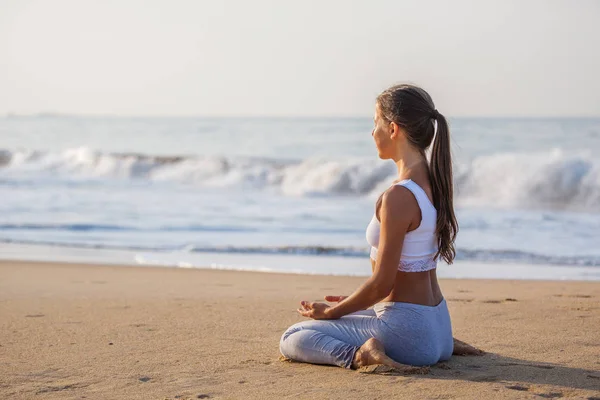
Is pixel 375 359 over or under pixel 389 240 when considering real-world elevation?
under

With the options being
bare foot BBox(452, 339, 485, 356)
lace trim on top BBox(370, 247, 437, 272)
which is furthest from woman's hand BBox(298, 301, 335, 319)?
bare foot BBox(452, 339, 485, 356)

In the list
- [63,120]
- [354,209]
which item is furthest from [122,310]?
[63,120]

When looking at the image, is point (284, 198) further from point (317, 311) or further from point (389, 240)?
point (389, 240)

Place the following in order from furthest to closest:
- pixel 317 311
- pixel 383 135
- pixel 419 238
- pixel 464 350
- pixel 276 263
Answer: pixel 276 263 < pixel 464 350 < pixel 317 311 < pixel 383 135 < pixel 419 238

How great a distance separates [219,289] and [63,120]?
2112 inches

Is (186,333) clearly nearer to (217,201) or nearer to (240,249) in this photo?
(240,249)

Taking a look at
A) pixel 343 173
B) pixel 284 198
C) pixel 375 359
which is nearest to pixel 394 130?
pixel 375 359

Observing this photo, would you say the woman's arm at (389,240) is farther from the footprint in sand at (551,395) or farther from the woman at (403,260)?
the footprint in sand at (551,395)

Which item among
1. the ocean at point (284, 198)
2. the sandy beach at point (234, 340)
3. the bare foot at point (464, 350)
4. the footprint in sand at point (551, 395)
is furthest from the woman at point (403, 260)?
the ocean at point (284, 198)

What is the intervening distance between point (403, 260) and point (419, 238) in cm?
13

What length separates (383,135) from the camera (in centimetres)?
426

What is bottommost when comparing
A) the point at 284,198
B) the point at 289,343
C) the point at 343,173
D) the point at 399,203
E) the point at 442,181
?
the point at 289,343

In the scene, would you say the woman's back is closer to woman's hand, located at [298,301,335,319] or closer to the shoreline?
woman's hand, located at [298,301,335,319]

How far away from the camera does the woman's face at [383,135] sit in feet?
13.9
